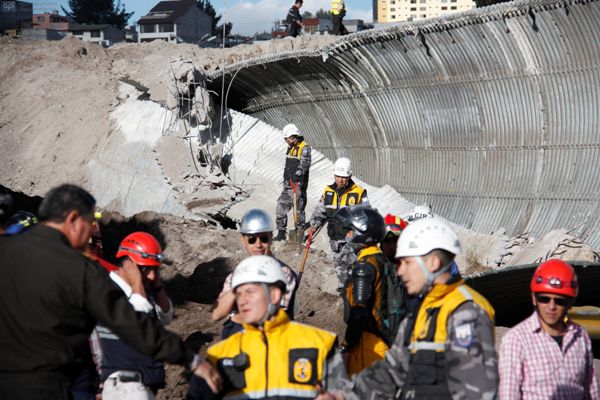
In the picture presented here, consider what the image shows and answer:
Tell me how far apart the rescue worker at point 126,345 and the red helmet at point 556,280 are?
2.34 m

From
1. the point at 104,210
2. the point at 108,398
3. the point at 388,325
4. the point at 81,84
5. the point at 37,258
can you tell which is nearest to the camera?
the point at 37,258

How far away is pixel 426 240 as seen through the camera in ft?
15.7

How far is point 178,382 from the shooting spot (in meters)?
9.44

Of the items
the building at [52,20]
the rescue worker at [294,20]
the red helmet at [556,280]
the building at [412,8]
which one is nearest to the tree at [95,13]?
the building at [52,20]

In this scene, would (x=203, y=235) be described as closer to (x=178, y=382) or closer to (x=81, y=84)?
(x=178, y=382)

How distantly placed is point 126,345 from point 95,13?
247ft

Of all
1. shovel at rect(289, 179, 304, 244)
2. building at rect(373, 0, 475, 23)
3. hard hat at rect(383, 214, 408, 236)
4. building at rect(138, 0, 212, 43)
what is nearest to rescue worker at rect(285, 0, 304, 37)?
shovel at rect(289, 179, 304, 244)

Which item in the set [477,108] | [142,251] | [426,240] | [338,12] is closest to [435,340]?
[426,240]

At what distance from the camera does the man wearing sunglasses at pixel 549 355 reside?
4.97m

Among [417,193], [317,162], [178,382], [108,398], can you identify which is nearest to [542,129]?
[417,193]

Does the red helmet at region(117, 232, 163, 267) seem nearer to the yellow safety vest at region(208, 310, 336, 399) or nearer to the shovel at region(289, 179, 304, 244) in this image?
the yellow safety vest at region(208, 310, 336, 399)

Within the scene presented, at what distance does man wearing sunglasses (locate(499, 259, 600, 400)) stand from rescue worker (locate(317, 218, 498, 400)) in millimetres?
513

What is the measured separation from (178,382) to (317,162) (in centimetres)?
1013

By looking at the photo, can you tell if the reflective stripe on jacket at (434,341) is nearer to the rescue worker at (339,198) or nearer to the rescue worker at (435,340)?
the rescue worker at (435,340)
